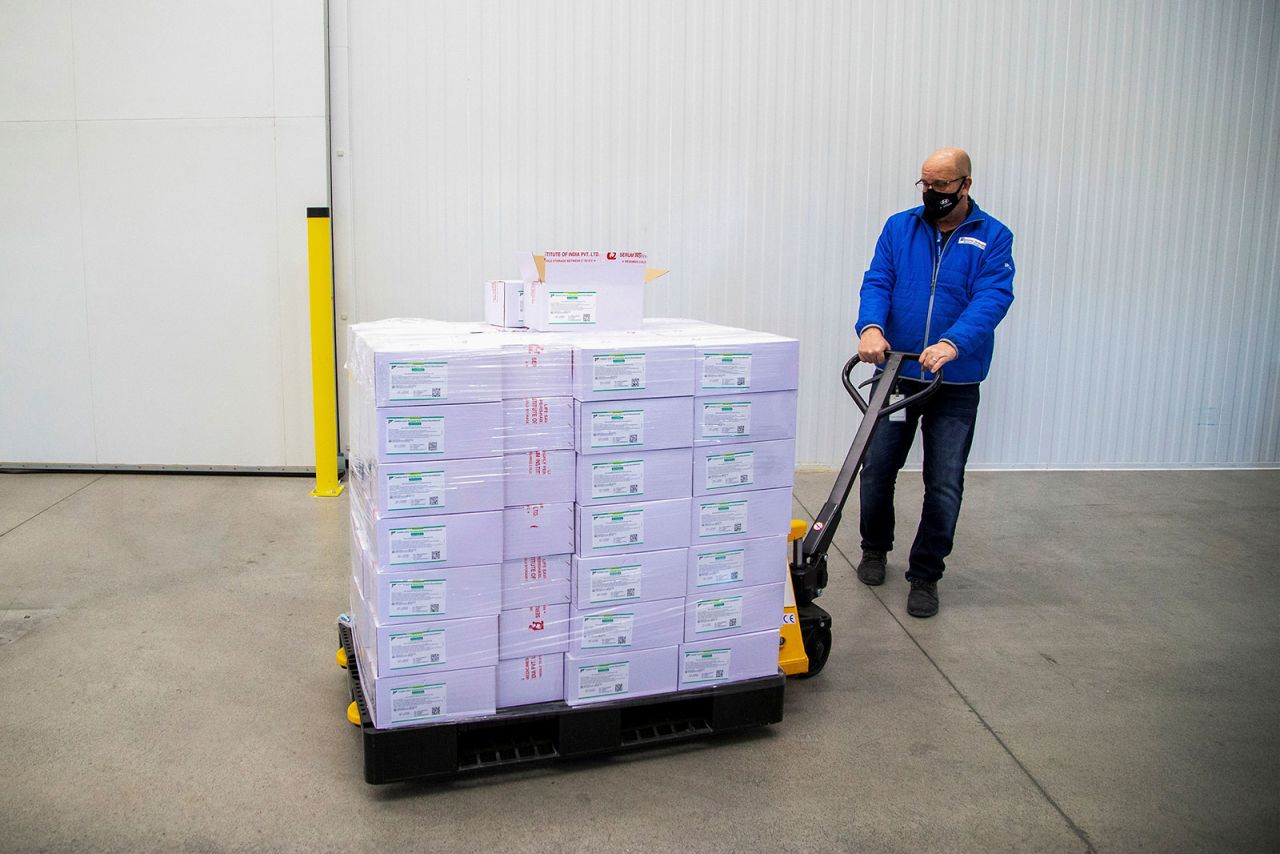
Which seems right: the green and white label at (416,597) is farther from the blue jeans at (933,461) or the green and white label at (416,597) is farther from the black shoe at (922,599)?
the black shoe at (922,599)

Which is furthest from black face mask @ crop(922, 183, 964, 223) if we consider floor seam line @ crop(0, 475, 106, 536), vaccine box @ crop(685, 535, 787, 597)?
floor seam line @ crop(0, 475, 106, 536)

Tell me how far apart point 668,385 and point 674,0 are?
15.0 feet

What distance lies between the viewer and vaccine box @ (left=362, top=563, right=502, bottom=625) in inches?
115

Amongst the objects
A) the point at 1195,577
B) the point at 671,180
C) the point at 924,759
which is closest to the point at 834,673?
the point at 924,759

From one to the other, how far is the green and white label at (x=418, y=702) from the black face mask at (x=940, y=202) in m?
2.79

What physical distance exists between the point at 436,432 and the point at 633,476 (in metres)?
Result: 0.63

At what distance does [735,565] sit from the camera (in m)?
3.29

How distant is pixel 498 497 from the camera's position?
2969 mm

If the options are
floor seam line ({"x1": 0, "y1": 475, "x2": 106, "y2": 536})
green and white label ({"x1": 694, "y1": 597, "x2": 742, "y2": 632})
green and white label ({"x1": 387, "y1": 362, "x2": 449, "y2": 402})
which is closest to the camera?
green and white label ({"x1": 387, "y1": 362, "x2": 449, "y2": 402})

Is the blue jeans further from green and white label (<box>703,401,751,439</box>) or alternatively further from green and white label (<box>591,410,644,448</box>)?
green and white label (<box>591,410,644,448</box>)

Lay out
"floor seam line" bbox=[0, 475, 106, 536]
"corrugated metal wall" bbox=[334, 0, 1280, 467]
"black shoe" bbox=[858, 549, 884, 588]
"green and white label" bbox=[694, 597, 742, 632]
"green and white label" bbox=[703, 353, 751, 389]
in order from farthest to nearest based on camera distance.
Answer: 1. "corrugated metal wall" bbox=[334, 0, 1280, 467]
2. "floor seam line" bbox=[0, 475, 106, 536]
3. "black shoe" bbox=[858, 549, 884, 588]
4. "green and white label" bbox=[694, 597, 742, 632]
5. "green and white label" bbox=[703, 353, 751, 389]

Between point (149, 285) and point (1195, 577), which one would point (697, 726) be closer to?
point (1195, 577)

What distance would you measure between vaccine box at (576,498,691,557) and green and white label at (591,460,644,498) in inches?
1.6

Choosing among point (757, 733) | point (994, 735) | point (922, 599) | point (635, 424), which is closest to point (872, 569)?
point (922, 599)
